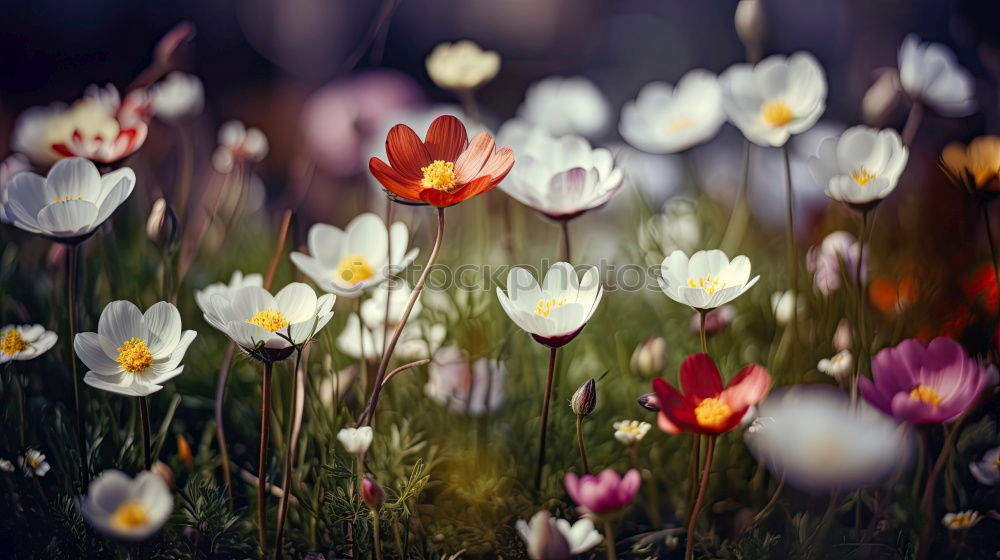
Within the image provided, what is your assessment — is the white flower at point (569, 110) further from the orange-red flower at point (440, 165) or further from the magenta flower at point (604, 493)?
the magenta flower at point (604, 493)

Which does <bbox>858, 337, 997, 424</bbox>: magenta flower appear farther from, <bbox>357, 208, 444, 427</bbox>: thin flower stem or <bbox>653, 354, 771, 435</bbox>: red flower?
<bbox>357, 208, 444, 427</bbox>: thin flower stem

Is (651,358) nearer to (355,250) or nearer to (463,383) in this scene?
(463,383)

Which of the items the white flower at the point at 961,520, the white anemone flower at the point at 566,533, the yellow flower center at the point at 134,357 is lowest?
the white flower at the point at 961,520

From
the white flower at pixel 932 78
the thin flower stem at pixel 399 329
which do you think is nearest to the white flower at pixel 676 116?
the white flower at pixel 932 78

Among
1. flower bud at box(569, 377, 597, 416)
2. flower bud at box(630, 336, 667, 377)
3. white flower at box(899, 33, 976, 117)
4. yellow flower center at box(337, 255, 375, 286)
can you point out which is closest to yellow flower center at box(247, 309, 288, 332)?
yellow flower center at box(337, 255, 375, 286)

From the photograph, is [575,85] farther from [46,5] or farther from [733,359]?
[46,5]
